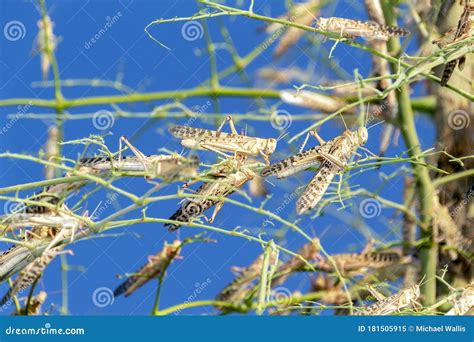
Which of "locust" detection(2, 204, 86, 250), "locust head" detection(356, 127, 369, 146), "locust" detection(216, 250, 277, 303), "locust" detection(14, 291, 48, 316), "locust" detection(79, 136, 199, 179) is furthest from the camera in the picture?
"locust" detection(216, 250, 277, 303)

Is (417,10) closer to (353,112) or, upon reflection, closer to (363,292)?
(353,112)

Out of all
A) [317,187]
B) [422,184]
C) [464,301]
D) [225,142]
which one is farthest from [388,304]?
[422,184]

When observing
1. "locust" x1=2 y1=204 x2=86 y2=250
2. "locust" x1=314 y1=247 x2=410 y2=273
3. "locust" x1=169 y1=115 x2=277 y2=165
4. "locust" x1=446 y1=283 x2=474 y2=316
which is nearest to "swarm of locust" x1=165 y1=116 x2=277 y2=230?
"locust" x1=169 y1=115 x2=277 y2=165

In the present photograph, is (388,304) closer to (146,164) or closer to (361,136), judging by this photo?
(361,136)

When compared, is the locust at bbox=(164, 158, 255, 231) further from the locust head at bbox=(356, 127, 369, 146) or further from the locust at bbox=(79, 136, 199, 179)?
the locust head at bbox=(356, 127, 369, 146)

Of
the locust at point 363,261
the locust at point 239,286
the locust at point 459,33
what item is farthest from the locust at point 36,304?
the locust at point 459,33

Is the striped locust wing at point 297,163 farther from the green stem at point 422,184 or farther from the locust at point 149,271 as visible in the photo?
the green stem at point 422,184
